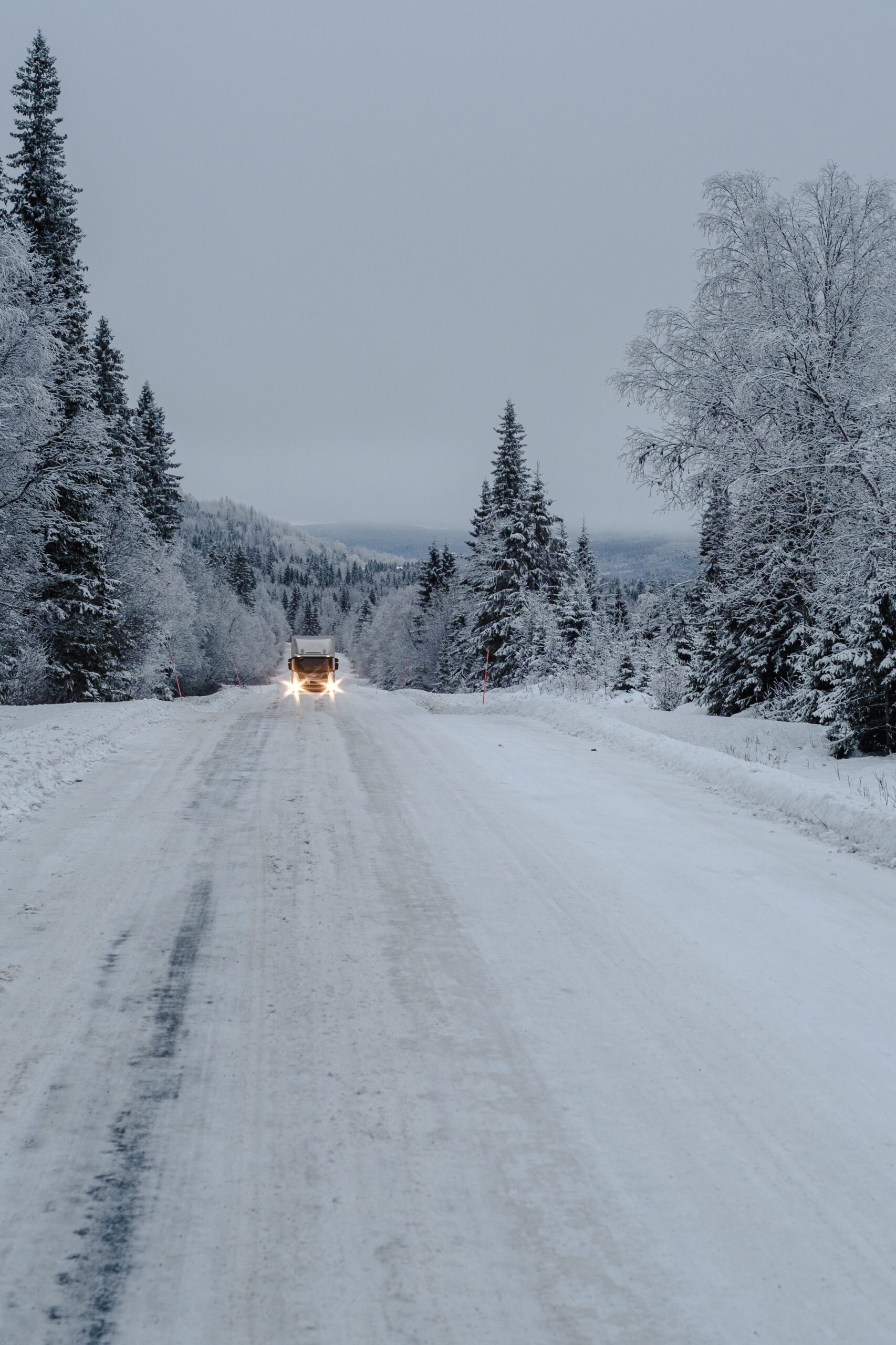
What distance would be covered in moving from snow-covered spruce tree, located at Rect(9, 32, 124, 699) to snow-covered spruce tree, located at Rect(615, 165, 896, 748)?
14645 millimetres

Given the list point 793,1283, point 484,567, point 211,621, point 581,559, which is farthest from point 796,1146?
point 581,559

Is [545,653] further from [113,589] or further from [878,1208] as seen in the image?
[878,1208]

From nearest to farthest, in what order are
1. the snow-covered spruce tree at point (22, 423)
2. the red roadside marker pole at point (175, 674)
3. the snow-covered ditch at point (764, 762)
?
1. the snow-covered ditch at point (764, 762)
2. the snow-covered spruce tree at point (22, 423)
3. the red roadside marker pole at point (175, 674)

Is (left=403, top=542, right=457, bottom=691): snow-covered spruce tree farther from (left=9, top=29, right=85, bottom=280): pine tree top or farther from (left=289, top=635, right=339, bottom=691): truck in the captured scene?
(left=9, top=29, right=85, bottom=280): pine tree top

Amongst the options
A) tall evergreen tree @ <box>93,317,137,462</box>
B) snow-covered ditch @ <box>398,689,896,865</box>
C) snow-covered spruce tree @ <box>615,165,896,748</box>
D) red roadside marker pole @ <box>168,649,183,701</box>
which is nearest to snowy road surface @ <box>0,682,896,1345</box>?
snow-covered ditch @ <box>398,689,896,865</box>

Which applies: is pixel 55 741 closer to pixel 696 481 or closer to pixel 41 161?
pixel 696 481

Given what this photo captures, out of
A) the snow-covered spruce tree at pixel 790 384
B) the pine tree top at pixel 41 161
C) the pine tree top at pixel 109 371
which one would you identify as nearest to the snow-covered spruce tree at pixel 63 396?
the pine tree top at pixel 41 161

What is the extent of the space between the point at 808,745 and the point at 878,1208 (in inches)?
461

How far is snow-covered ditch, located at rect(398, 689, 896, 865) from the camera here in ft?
22.1

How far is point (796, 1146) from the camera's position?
8.99 feet

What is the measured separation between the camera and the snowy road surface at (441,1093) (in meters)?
2.09

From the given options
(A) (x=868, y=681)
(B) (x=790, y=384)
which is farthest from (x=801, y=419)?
(A) (x=868, y=681)

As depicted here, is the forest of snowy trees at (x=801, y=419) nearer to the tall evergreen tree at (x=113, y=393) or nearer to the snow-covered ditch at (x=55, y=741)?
the snow-covered ditch at (x=55, y=741)

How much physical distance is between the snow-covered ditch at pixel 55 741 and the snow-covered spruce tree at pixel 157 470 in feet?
70.2
